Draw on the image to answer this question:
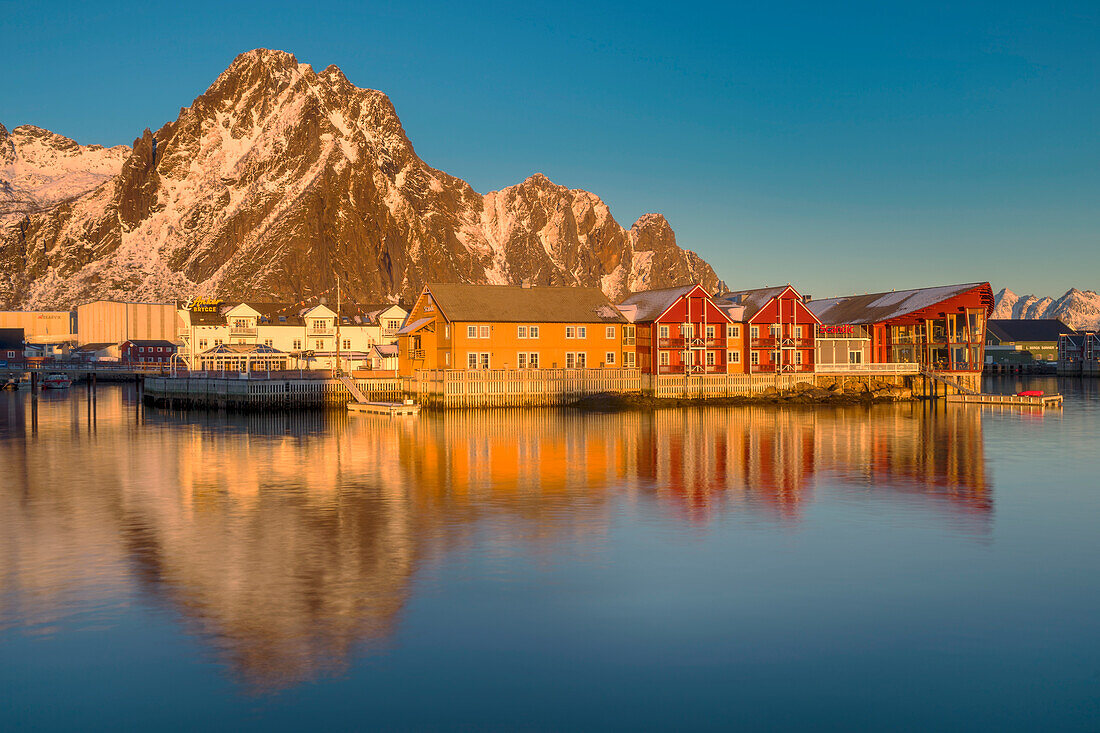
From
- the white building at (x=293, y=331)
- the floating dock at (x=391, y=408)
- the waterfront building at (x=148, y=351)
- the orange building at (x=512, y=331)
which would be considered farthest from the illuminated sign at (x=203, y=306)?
the floating dock at (x=391, y=408)

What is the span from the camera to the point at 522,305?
2950 inches

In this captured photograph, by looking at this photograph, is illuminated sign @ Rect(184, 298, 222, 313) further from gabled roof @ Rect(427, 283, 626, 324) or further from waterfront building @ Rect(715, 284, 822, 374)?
waterfront building @ Rect(715, 284, 822, 374)

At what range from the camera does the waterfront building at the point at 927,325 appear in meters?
84.9

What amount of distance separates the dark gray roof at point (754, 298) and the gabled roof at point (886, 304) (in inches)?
583

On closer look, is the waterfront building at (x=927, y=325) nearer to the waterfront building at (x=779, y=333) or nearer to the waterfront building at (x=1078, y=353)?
the waterfront building at (x=779, y=333)

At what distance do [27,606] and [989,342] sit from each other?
19249 cm

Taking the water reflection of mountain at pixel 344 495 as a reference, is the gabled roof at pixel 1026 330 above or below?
above

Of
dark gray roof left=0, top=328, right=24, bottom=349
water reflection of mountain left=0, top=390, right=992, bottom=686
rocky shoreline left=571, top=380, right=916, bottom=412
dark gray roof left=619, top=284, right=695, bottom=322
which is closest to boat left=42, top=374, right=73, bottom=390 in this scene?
dark gray roof left=0, top=328, right=24, bottom=349

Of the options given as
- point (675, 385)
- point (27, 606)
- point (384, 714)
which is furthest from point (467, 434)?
point (384, 714)

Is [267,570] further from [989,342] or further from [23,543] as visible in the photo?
[989,342]

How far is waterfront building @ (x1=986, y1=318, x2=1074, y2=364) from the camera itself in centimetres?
17612

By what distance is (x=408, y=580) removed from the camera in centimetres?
1877

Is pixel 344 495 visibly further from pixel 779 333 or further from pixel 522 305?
pixel 779 333

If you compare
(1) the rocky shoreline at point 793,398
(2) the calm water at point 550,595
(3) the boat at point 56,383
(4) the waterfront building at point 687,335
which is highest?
(4) the waterfront building at point 687,335
